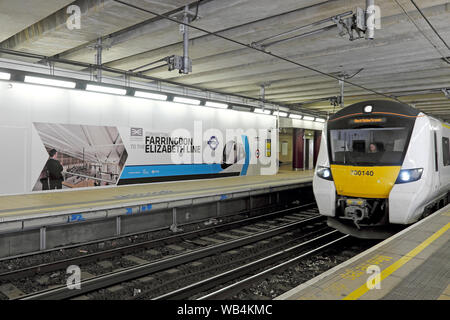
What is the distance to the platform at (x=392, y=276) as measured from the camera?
10.6 ft

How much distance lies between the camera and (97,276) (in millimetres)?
5145

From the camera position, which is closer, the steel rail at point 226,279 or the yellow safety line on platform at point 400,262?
the yellow safety line on platform at point 400,262

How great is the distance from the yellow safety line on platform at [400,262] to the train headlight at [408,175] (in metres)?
0.93

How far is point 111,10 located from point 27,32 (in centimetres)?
277

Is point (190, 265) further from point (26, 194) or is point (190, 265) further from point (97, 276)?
point (26, 194)

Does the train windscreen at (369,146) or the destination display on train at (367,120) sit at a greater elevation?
the destination display on train at (367,120)

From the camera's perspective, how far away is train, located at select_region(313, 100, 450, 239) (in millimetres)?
6180

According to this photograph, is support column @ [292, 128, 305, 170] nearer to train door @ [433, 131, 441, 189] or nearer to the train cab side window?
the train cab side window

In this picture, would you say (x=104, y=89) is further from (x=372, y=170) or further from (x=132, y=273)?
(x=372, y=170)

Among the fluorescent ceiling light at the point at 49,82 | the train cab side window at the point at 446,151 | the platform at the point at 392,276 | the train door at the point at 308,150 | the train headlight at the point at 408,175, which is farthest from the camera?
the train door at the point at 308,150

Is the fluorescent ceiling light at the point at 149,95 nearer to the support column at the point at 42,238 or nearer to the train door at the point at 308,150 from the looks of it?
the support column at the point at 42,238

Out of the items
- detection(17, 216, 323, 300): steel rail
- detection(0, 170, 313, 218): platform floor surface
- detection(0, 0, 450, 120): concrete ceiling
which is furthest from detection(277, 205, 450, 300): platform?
detection(0, 170, 313, 218): platform floor surface

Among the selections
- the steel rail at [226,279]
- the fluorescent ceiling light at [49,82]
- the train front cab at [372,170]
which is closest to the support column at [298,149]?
the train front cab at [372,170]
